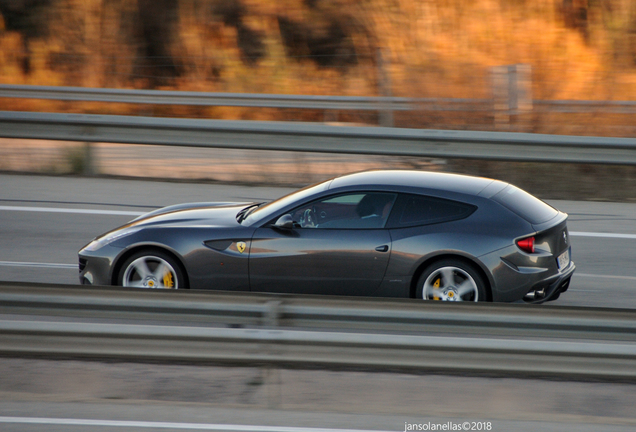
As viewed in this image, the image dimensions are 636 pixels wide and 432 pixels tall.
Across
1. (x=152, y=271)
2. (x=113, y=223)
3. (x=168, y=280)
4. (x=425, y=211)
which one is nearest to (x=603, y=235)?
(x=425, y=211)

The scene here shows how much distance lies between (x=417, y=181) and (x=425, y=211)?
0.35 metres

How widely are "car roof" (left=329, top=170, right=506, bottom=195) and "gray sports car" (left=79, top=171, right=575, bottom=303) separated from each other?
2cm

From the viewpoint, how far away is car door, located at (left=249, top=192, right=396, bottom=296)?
21.6 feet

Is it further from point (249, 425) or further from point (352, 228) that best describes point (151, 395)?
point (352, 228)

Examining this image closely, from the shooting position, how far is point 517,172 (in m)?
11.3

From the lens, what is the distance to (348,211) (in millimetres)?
6762

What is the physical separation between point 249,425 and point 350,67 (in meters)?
13.5

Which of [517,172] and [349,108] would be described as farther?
[349,108]

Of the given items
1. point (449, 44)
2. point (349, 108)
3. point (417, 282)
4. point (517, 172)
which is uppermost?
point (449, 44)

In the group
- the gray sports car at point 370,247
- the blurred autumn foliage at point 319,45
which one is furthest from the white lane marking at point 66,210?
the blurred autumn foliage at point 319,45

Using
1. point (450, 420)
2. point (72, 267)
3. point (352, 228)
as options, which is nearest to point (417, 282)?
point (352, 228)

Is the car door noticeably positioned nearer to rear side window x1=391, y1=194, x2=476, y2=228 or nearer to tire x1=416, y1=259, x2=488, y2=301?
rear side window x1=391, y1=194, x2=476, y2=228

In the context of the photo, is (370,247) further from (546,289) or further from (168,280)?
(168,280)

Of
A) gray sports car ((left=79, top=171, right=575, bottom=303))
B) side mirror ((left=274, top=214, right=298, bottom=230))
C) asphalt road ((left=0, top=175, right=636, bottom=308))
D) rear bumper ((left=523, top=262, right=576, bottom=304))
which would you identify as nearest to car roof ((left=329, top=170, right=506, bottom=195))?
gray sports car ((left=79, top=171, right=575, bottom=303))
